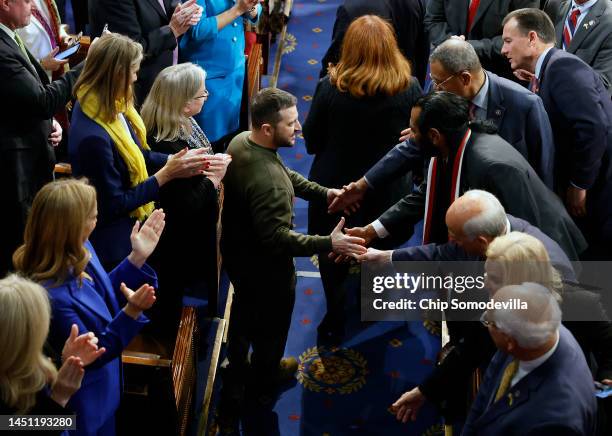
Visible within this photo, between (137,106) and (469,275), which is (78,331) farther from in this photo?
(137,106)

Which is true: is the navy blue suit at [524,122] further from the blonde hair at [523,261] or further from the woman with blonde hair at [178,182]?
the woman with blonde hair at [178,182]

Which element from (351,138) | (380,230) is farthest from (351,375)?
(351,138)

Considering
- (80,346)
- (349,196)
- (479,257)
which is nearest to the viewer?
(80,346)

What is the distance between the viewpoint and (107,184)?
11.3 ft

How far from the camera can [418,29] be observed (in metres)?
5.05

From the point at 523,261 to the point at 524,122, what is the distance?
1112 millimetres

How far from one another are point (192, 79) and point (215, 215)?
0.73m

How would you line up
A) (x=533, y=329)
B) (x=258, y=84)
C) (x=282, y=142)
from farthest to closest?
(x=258, y=84)
(x=282, y=142)
(x=533, y=329)

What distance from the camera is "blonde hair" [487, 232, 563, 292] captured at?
2.73m

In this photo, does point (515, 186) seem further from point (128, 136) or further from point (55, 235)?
point (55, 235)

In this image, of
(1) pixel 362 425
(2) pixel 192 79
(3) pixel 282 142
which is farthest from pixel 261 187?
(1) pixel 362 425

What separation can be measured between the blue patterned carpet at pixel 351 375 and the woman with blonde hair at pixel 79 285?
1.21 m

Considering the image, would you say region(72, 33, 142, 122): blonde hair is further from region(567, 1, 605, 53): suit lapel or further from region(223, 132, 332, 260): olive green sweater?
region(567, 1, 605, 53): suit lapel

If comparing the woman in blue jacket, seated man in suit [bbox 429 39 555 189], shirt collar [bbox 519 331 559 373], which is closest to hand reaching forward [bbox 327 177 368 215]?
seated man in suit [bbox 429 39 555 189]
